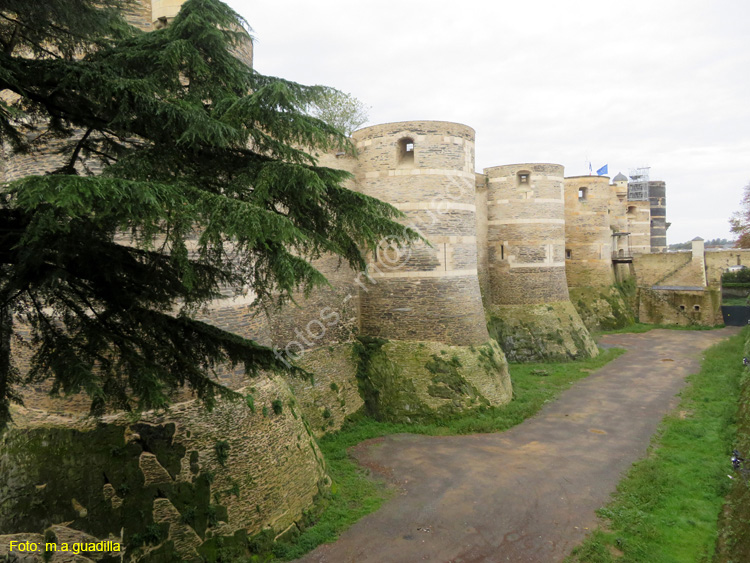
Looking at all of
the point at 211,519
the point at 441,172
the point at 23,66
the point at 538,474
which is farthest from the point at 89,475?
the point at 441,172

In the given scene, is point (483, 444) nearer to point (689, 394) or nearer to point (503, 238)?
point (689, 394)

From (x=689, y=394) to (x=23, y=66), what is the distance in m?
19.1

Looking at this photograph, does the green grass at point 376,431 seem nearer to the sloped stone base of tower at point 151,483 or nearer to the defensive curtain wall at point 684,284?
the sloped stone base of tower at point 151,483

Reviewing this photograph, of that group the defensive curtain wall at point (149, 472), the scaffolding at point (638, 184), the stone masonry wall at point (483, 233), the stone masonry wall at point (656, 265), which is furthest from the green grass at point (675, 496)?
the scaffolding at point (638, 184)

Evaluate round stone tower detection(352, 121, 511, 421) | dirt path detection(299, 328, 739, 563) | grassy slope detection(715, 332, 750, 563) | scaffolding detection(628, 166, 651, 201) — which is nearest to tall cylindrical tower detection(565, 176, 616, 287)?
dirt path detection(299, 328, 739, 563)

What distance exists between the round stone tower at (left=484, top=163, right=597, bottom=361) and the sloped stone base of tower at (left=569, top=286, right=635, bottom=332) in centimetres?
607

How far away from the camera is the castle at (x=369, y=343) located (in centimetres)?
707

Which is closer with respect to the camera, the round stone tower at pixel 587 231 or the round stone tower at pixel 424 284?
the round stone tower at pixel 424 284

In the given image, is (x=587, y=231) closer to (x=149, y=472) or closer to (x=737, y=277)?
(x=737, y=277)

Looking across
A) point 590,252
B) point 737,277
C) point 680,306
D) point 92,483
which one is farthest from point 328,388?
point 737,277

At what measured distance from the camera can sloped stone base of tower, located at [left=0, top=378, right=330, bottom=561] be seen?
266 inches

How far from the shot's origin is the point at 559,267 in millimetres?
21812

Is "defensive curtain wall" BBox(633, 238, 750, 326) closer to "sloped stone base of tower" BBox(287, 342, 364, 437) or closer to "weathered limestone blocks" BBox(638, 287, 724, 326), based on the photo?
"weathered limestone blocks" BBox(638, 287, 724, 326)

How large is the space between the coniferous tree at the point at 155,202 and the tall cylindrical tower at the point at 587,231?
24412 millimetres
